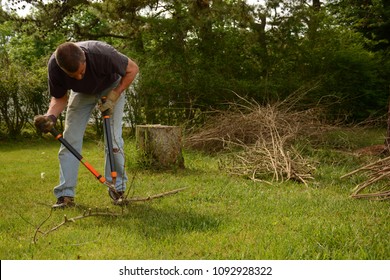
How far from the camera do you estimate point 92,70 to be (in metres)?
3.85

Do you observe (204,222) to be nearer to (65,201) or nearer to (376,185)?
(65,201)

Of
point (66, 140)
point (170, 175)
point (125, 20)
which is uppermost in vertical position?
point (125, 20)

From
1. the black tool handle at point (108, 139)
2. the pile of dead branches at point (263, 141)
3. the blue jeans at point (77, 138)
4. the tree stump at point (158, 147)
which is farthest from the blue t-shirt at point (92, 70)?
the pile of dead branches at point (263, 141)

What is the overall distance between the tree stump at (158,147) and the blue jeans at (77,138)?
1.63 metres

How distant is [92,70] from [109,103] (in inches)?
12.5

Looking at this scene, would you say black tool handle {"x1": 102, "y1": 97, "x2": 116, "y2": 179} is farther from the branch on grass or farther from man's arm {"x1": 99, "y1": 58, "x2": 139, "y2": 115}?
the branch on grass

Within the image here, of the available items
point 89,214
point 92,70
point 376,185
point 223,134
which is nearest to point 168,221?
point 89,214

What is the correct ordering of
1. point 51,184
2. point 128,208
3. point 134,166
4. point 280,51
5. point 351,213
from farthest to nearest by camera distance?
point 280,51, point 134,166, point 51,184, point 128,208, point 351,213

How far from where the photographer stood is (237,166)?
223 inches

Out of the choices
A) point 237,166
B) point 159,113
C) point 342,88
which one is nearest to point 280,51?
point 342,88

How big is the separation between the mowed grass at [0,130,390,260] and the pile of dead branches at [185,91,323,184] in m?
0.27

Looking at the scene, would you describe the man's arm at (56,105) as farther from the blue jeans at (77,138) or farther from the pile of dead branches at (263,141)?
the pile of dead branches at (263,141)

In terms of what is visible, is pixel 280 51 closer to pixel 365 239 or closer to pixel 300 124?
pixel 300 124
